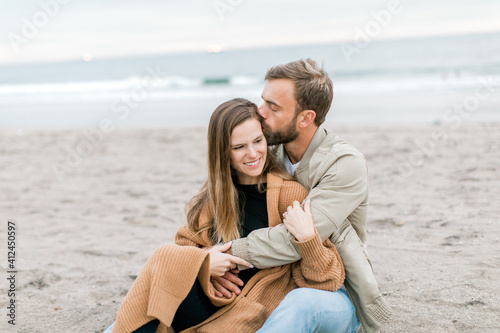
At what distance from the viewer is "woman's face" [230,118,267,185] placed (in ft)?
9.04

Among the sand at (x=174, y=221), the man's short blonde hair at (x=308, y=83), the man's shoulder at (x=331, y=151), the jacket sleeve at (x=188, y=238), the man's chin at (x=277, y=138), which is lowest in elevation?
the sand at (x=174, y=221)

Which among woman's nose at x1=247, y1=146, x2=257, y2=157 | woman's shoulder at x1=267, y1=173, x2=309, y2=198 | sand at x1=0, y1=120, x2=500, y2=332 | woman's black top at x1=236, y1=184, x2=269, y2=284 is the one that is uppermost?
woman's nose at x1=247, y1=146, x2=257, y2=157

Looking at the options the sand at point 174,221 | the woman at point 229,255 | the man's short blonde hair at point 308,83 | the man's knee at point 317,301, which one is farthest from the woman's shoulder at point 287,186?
the sand at point 174,221

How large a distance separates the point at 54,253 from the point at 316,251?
2.92 meters

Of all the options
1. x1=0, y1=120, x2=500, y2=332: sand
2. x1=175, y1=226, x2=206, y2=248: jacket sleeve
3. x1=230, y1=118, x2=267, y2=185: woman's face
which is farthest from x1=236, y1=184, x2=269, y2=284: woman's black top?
x1=0, y1=120, x2=500, y2=332: sand

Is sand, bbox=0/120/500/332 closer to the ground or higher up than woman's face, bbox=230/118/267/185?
closer to the ground

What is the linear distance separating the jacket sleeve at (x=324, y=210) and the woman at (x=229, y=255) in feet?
0.22

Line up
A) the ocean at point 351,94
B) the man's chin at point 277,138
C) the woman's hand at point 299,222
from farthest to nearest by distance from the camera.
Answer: the ocean at point 351,94 < the man's chin at point 277,138 < the woman's hand at point 299,222

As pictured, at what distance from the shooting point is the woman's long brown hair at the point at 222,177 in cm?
275

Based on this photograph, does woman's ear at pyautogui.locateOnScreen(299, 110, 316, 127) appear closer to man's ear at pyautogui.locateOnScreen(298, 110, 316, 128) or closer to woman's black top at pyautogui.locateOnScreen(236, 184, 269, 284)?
man's ear at pyautogui.locateOnScreen(298, 110, 316, 128)

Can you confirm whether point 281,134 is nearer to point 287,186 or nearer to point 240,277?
point 287,186

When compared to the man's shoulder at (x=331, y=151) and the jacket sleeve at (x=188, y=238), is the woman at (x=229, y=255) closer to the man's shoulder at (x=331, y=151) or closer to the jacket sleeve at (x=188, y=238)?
→ the jacket sleeve at (x=188, y=238)

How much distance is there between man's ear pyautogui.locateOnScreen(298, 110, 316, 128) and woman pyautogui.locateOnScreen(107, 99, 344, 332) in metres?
0.25

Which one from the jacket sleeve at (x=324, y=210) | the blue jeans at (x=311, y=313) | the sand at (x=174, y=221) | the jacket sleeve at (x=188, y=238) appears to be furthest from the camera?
the sand at (x=174, y=221)
